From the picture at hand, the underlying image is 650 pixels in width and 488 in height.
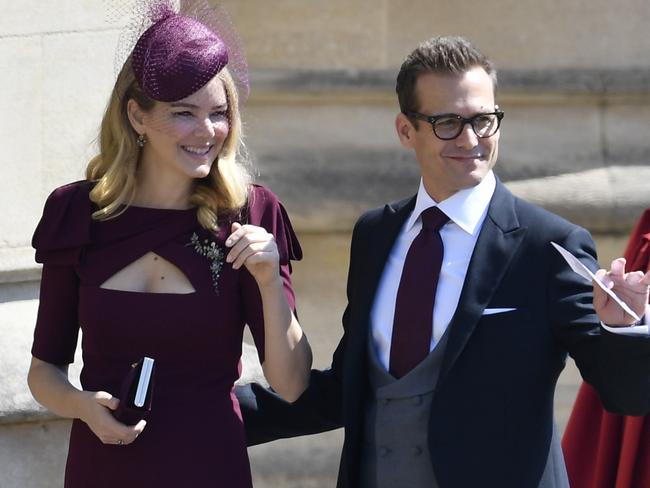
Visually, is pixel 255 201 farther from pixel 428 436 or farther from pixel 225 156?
pixel 428 436

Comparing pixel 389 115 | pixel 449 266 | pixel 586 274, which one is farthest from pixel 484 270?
pixel 389 115

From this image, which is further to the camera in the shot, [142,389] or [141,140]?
[141,140]

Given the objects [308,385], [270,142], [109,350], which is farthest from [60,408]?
[270,142]

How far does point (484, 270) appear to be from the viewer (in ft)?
9.56

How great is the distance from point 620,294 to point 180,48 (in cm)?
107

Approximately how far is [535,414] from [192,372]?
72 cm

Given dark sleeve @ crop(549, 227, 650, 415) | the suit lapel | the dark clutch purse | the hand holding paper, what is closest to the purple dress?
the dark clutch purse

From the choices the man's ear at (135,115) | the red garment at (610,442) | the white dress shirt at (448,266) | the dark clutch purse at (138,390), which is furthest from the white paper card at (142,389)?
the red garment at (610,442)

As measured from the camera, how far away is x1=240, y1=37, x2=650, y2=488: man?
2.85 meters

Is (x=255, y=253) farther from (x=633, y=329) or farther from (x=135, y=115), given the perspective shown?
(x=633, y=329)

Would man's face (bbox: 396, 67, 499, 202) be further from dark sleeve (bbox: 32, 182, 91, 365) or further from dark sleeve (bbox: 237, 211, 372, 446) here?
dark sleeve (bbox: 32, 182, 91, 365)

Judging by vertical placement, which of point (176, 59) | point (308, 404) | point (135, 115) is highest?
point (176, 59)

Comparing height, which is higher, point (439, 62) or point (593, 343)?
point (439, 62)

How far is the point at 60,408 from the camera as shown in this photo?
3.13 m
